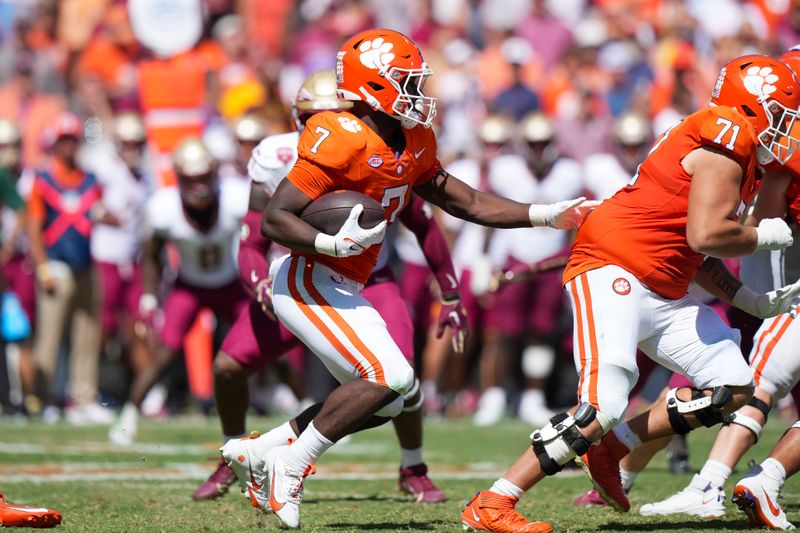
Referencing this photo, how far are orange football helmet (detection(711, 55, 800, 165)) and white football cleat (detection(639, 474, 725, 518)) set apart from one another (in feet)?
4.40

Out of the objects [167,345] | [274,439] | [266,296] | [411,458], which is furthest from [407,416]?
[167,345]

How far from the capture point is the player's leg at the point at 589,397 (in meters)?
4.90

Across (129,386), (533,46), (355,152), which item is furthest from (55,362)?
(355,152)

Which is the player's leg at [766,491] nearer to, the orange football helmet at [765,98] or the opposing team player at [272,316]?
the orange football helmet at [765,98]

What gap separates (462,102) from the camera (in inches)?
496

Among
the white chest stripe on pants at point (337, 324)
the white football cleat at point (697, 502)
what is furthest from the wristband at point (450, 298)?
the white football cleat at point (697, 502)

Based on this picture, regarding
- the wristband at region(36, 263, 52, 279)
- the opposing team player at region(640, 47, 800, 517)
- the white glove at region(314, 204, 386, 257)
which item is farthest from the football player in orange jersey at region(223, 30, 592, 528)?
the wristband at region(36, 263, 52, 279)

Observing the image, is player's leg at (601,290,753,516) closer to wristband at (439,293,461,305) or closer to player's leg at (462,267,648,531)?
player's leg at (462,267,648,531)

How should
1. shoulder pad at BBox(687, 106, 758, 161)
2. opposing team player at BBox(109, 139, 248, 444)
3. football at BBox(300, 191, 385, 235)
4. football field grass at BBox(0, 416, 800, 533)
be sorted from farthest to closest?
opposing team player at BBox(109, 139, 248, 444)
football field grass at BBox(0, 416, 800, 533)
football at BBox(300, 191, 385, 235)
shoulder pad at BBox(687, 106, 758, 161)

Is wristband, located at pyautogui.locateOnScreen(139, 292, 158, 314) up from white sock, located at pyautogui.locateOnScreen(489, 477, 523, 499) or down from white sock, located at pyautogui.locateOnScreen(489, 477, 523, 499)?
up

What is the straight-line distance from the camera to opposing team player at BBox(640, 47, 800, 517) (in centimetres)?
547

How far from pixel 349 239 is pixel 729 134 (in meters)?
1.38

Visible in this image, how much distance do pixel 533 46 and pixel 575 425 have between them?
8829 millimetres

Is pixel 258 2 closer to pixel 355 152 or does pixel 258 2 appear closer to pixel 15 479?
pixel 15 479
